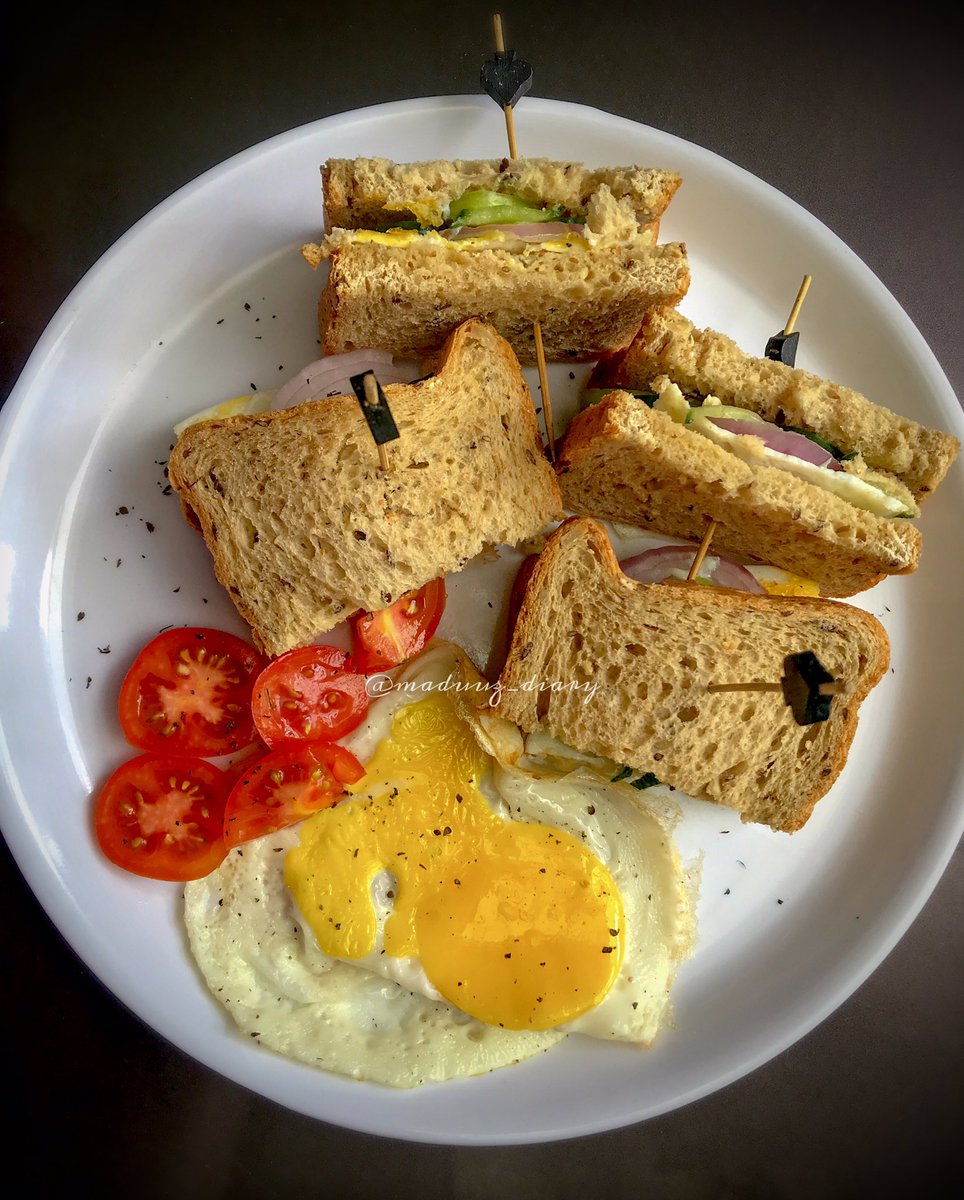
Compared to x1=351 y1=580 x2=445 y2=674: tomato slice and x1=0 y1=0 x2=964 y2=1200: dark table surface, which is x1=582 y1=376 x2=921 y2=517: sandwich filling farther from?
x1=0 y1=0 x2=964 y2=1200: dark table surface

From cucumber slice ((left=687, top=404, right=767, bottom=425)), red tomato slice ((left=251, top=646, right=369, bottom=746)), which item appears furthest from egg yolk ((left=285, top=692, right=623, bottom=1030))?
cucumber slice ((left=687, top=404, right=767, bottom=425))

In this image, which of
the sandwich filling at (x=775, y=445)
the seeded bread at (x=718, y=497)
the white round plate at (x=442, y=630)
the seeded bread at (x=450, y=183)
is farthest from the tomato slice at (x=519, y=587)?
the seeded bread at (x=450, y=183)

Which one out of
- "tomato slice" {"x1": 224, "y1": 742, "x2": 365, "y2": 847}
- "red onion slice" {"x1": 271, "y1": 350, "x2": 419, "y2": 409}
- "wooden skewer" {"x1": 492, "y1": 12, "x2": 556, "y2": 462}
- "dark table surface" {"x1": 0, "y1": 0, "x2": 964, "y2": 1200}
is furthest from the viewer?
"dark table surface" {"x1": 0, "y1": 0, "x2": 964, "y2": 1200}

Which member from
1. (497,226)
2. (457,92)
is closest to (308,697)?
(497,226)

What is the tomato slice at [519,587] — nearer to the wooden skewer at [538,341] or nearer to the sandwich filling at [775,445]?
the wooden skewer at [538,341]

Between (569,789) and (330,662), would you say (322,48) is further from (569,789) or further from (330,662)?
(569,789)

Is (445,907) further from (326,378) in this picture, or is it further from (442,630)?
(326,378)
